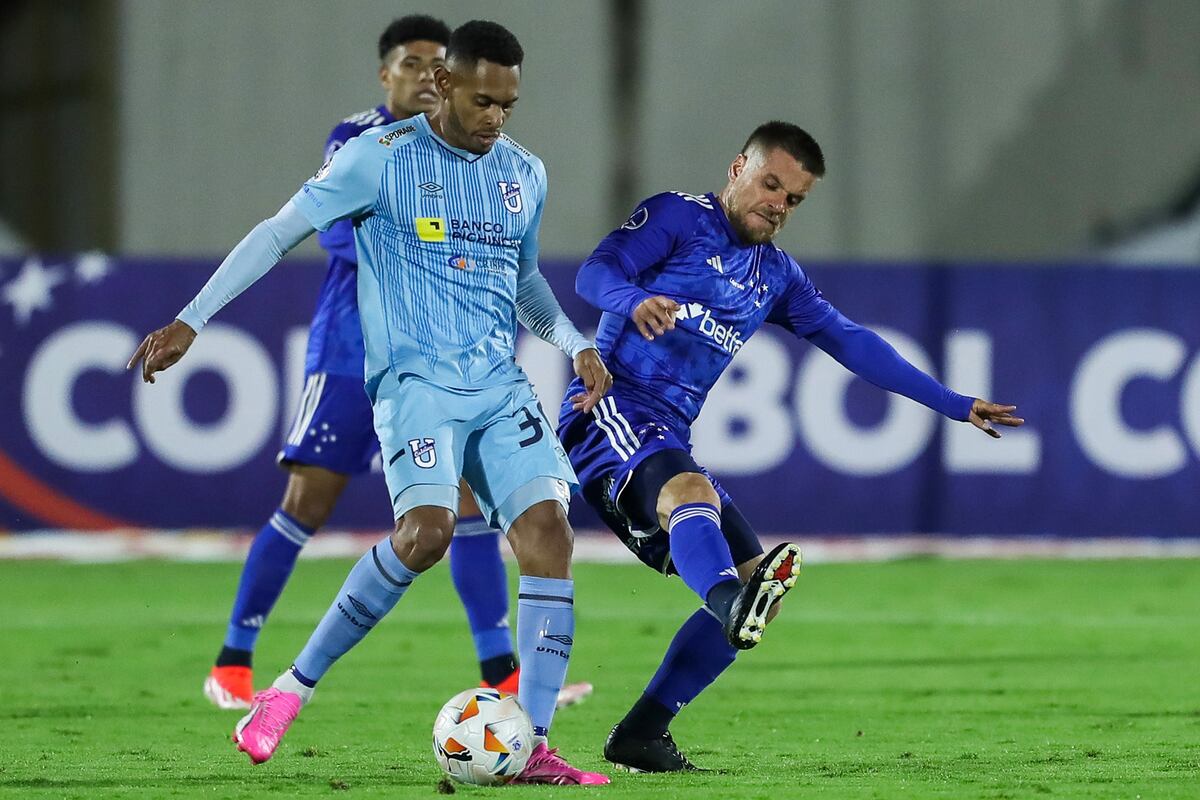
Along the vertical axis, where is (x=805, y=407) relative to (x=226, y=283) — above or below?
below

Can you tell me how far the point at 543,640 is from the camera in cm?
489

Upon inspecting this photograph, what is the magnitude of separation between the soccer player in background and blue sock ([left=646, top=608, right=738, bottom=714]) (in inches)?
49.6

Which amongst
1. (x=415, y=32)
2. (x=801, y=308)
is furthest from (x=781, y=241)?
(x=801, y=308)

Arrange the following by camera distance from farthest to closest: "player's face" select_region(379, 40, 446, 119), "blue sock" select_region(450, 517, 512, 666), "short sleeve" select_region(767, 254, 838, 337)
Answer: "player's face" select_region(379, 40, 446, 119) < "blue sock" select_region(450, 517, 512, 666) < "short sleeve" select_region(767, 254, 838, 337)

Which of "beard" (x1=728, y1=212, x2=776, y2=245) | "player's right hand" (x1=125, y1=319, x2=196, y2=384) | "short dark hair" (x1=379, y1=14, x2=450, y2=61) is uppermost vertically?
"short dark hair" (x1=379, y1=14, x2=450, y2=61)

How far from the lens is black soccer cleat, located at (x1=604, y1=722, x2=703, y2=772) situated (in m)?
5.08

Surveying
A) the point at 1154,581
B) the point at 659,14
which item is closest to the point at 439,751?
the point at 1154,581

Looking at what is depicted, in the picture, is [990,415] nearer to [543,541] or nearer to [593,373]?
[593,373]

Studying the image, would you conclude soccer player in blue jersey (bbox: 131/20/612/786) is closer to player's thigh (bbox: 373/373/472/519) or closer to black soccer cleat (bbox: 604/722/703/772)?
player's thigh (bbox: 373/373/472/519)

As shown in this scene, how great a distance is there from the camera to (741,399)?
1162cm

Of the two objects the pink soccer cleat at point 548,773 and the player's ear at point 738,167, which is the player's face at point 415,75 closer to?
the player's ear at point 738,167

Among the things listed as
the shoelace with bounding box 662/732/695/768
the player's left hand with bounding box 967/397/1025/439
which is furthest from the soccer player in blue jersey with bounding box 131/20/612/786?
the player's left hand with bounding box 967/397/1025/439

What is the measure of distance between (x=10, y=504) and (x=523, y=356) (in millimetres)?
3171

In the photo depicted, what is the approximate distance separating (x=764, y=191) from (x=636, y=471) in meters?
0.86
